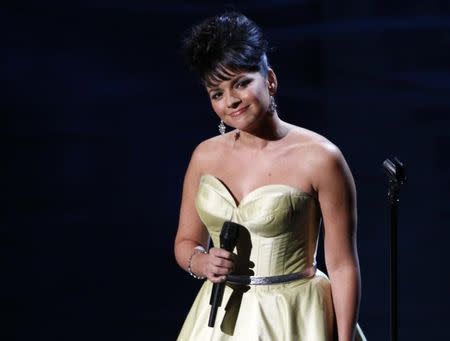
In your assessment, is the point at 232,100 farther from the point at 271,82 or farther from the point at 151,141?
the point at 151,141

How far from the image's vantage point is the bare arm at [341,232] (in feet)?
5.36

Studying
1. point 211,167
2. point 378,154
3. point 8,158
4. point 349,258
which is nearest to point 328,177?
point 349,258

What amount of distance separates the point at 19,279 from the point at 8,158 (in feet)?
1.41

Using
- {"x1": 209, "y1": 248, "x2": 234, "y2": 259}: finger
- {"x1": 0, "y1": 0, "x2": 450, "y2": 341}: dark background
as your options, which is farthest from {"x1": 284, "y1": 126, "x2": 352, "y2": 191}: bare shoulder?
{"x1": 0, "y1": 0, "x2": 450, "y2": 341}: dark background

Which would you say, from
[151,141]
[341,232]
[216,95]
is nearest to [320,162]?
[341,232]

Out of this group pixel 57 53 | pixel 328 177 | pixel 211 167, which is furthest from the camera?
pixel 57 53

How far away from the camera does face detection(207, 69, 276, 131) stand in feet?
5.41

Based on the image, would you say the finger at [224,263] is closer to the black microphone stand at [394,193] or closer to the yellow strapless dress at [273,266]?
the yellow strapless dress at [273,266]

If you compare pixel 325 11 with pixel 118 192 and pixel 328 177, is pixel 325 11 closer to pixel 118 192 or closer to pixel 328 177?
pixel 118 192

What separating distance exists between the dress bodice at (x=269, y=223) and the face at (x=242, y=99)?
14cm

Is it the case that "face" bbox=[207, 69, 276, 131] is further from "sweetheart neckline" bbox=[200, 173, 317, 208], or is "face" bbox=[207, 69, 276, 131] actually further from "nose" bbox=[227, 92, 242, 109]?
"sweetheart neckline" bbox=[200, 173, 317, 208]

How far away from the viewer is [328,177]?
5.36 feet

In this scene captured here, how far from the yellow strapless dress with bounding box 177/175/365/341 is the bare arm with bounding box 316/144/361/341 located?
1.8 inches

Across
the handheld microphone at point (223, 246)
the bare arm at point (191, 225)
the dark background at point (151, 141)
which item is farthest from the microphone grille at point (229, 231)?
the dark background at point (151, 141)
